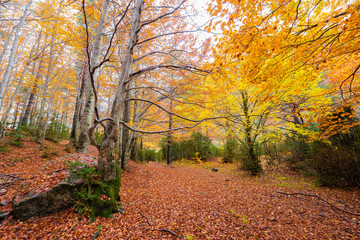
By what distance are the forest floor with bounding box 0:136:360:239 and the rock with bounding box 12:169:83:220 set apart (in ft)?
0.33

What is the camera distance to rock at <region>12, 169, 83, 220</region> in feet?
6.93

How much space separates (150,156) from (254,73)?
35.5 feet

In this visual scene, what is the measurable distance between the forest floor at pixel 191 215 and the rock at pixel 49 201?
10 centimetres

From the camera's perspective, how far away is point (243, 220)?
2.78 m

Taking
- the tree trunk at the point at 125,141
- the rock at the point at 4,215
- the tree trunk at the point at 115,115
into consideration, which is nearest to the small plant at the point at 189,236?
the tree trunk at the point at 115,115

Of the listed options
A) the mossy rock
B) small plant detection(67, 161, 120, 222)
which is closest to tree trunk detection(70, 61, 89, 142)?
small plant detection(67, 161, 120, 222)

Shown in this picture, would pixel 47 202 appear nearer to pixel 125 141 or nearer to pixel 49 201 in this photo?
pixel 49 201

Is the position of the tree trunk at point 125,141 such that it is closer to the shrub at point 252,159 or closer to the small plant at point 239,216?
the small plant at point 239,216

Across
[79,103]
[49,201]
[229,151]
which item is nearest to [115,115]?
[49,201]

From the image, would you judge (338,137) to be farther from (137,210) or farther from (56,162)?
(56,162)

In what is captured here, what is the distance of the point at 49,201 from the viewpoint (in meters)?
2.25

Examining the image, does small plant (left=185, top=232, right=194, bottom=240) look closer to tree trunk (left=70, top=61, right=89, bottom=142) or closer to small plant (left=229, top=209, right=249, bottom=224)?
small plant (left=229, top=209, right=249, bottom=224)

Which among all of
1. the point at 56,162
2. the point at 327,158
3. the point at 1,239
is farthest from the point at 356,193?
the point at 56,162

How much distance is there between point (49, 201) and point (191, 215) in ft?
8.63
